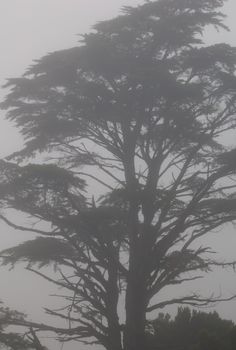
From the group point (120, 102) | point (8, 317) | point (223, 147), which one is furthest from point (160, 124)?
point (8, 317)

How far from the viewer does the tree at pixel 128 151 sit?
439 inches

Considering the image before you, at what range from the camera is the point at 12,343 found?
11266 mm

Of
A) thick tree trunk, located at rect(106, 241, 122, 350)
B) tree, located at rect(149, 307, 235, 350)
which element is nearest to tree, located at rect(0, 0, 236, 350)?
thick tree trunk, located at rect(106, 241, 122, 350)

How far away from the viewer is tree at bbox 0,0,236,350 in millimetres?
11141

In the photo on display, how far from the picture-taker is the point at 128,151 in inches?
517

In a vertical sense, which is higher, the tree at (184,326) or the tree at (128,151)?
the tree at (128,151)

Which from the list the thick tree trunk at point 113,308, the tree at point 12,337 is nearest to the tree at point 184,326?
the thick tree trunk at point 113,308

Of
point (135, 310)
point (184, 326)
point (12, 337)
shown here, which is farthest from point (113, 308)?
point (184, 326)

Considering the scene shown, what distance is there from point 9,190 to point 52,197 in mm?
950

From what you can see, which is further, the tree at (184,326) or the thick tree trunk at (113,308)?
the tree at (184,326)

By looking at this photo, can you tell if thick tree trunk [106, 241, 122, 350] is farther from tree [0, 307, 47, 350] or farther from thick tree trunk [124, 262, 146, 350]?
tree [0, 307, 47, 350]

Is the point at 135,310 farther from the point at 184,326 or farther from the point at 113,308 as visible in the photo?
the point at 184,326

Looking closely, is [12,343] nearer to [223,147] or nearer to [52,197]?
[52,197]

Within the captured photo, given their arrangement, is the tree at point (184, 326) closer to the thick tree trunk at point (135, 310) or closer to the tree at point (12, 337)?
the thick tree trunk at point (135, 310)
